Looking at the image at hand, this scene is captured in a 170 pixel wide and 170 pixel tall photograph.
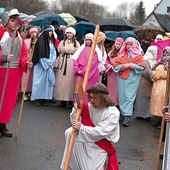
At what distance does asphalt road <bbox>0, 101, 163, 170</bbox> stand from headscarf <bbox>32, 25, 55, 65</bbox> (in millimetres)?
1367

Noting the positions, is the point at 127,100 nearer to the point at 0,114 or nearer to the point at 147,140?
the point at 147,140

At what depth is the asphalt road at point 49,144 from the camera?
638 cm

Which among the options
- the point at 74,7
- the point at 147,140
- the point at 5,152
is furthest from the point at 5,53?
the point at 74,7

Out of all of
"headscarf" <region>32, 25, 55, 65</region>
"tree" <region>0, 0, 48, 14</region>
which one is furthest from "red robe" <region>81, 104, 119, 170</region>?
"tree" <region>0, 0, 48, 14</region>

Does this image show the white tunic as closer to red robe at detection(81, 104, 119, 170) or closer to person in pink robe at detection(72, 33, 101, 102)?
red robe at detection(81, 104, 119, 170)

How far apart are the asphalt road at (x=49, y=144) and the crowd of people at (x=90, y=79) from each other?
0.40m

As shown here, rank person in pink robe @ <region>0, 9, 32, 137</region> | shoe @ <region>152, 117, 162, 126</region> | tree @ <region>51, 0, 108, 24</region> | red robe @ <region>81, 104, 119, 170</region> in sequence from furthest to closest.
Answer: tree @ <region>51, 0, 108, 24</region>
shoe @ <region>152, 117, 162, 126</region>
person in pink robe @ <region>0, 9, 32, 137</region>
red robe @ <region>81, 104, 119, 170</region>

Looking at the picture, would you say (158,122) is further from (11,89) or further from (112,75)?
(11,89)

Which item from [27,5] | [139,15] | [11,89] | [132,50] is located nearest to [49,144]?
[11,89]

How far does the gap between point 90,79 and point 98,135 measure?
5171mm

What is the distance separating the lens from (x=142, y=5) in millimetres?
87688

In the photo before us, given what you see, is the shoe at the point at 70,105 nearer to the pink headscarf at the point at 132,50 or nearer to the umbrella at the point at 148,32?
the pink headscarf at the point at 132,50

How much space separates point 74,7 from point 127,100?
77.5 metres

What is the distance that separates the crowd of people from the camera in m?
5.12
